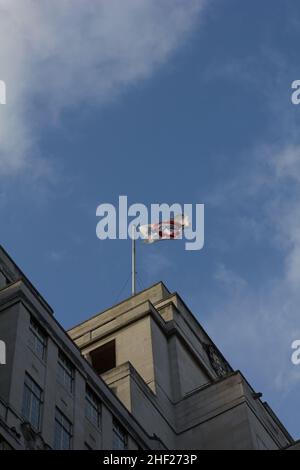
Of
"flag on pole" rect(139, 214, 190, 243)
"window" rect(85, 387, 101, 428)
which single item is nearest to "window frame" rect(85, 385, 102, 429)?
"window" rect(85, 387, 101, 428)

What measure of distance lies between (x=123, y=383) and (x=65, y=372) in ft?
29.4

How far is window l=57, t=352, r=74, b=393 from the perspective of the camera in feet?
142

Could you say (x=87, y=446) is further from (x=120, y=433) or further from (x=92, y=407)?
(x=120, y=433)

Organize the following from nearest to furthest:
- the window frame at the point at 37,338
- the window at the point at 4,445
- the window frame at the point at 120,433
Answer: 1. the window at the point at 4,445
2. the window frame at the point at 37,338
3. the window frame at the point at 120,433

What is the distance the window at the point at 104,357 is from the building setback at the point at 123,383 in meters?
0.07

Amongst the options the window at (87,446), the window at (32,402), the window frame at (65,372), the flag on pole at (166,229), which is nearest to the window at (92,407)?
the window frame at (65,372)

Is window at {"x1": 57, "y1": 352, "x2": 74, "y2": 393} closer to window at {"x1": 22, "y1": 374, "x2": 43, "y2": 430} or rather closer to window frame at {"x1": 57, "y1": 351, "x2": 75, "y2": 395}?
window frame at {"x1": 57, "y1": 351, "x2": 75, "y2": 395}

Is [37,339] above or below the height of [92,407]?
above

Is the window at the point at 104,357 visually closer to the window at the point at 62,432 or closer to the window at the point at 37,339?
the window at the point at 37,339

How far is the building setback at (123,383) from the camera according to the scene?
39844 mm

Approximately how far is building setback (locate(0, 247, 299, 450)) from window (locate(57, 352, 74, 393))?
0.18 feet

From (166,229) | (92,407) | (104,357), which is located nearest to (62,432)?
(92,407)

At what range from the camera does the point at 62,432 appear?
1598 inches
